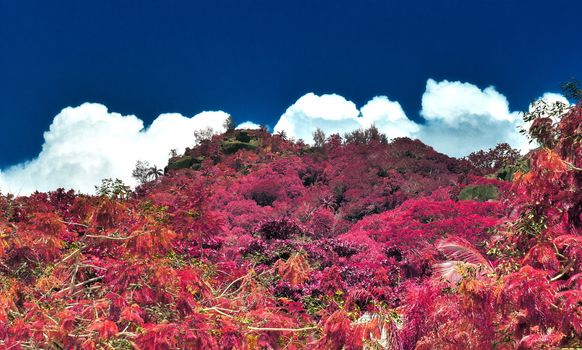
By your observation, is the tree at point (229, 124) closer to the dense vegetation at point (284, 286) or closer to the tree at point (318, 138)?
the tree at point (318, 138)

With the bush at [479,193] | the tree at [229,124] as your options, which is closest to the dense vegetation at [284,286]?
the bush at [479,193]

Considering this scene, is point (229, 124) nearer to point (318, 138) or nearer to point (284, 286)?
point (318, 138)

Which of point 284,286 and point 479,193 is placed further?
point 479,193

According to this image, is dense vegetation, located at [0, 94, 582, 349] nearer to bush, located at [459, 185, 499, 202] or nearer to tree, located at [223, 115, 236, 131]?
bush, located at [459, 185, 499, 202]

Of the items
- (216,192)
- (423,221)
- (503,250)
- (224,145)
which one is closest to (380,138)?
(224,145)

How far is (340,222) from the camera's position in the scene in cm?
3041

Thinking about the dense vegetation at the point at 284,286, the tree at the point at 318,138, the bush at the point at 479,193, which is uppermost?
the tree at the point at 318,138

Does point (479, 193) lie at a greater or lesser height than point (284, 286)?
greater

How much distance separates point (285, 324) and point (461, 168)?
33.9 metres

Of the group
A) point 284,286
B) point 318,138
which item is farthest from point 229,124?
point 284,286

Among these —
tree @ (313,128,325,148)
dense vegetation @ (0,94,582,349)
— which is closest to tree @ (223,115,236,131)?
tree @ (313,128,325,148)

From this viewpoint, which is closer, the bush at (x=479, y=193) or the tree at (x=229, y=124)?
the bush at (x=479, y=193)

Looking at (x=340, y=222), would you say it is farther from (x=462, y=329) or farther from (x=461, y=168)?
(x=462, y=329)

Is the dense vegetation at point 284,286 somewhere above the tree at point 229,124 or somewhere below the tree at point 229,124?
below
